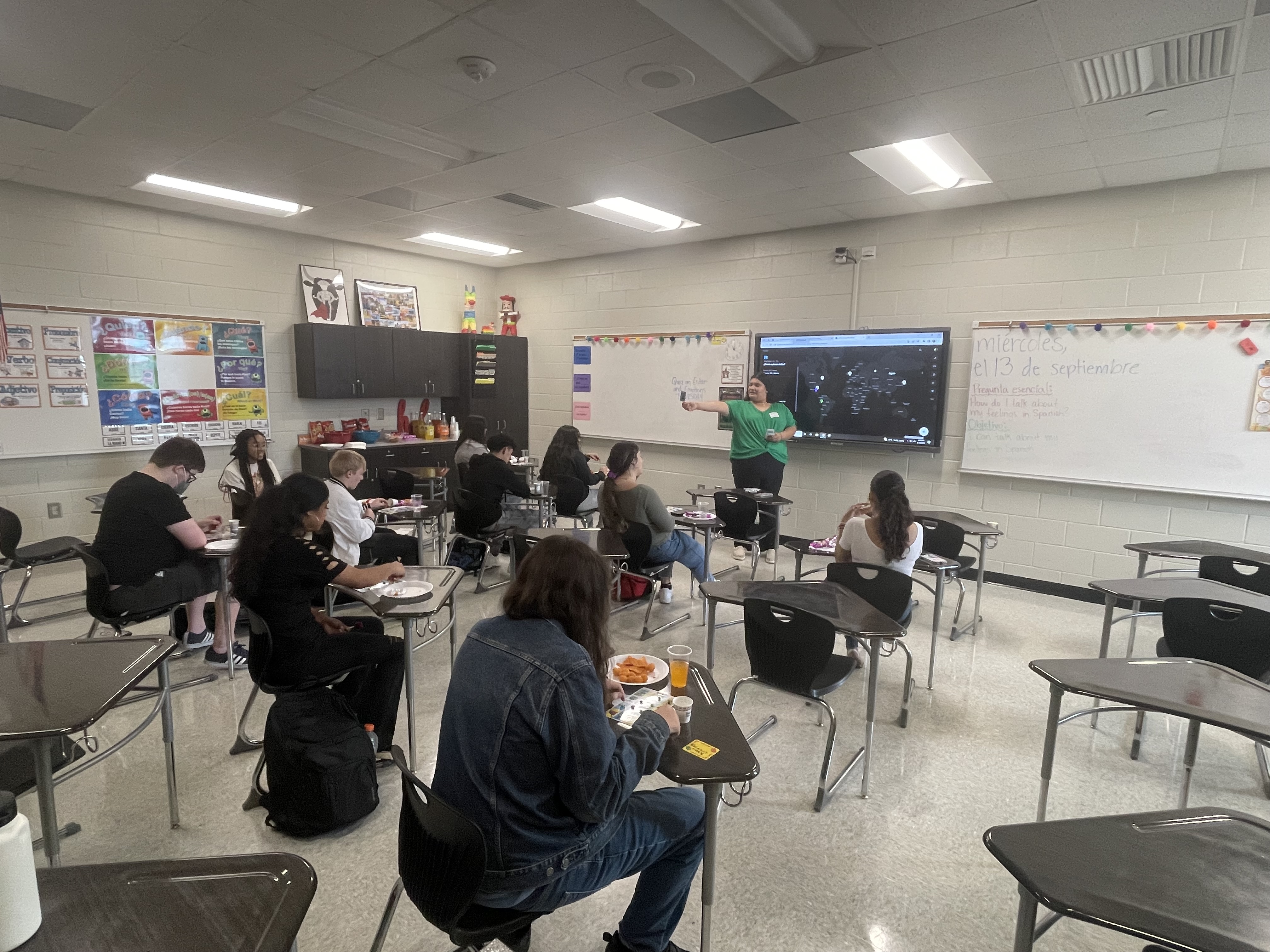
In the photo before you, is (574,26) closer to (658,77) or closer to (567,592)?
(658,77)

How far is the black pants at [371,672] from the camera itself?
8.07 feet

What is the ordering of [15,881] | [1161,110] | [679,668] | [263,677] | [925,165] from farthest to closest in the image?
[925,165]
[1161,110]
[263,677]
[679,668]
[15,881]

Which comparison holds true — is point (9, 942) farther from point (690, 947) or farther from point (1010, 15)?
point (1010, 15)

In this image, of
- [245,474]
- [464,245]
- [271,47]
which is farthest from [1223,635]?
[464,245]

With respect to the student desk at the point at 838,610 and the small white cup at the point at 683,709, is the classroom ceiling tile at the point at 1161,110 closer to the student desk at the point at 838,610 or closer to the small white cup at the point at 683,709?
the student desk at the point at 838,610

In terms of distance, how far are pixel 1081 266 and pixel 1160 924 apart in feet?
15.7

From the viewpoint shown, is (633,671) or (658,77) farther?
(658,77)

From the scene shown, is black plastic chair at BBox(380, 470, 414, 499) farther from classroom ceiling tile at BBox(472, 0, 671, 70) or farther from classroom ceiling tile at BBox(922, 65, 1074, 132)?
classroom ceiling tile at BBox(922, 65, 1074, 132)

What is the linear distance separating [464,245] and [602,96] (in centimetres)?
418

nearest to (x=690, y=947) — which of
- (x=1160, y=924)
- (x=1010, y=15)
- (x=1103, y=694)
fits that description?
(x=1160, y=924)

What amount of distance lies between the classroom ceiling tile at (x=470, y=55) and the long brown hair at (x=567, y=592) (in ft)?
7.27

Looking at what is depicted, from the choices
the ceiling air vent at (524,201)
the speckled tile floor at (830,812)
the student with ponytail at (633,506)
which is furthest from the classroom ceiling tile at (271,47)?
the speckled tile floor at (830,812)

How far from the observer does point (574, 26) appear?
255 cm

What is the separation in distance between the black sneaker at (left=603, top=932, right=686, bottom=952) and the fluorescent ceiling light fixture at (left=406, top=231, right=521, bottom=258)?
603 centimetres
